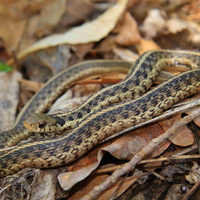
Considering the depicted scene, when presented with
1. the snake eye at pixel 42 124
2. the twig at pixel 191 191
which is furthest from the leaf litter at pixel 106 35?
the twig at pixel 191 191

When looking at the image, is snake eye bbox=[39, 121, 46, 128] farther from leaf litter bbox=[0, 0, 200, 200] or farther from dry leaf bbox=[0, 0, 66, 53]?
dry leaf bbox=[0, 0, 66, 53]

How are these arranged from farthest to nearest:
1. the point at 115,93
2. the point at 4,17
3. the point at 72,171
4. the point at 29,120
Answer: the point at 4,17 < the point at 115,93 < the point at 29,120 < the point at 72,171

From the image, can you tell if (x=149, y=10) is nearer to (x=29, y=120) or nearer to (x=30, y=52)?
(x=30, y=52)

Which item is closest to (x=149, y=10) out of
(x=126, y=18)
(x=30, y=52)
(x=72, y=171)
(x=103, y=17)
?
(x=126, y=18)

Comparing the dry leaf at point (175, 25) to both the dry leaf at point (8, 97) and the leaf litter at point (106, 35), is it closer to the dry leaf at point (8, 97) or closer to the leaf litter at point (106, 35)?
the leaf litter at point (106, 35)

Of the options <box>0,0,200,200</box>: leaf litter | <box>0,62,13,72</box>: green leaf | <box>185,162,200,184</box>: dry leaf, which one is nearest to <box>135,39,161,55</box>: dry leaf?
<box>0,0,200,200</box>: leaf litter


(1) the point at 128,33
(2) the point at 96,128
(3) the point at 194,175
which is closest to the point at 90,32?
(1) the point at 128,33

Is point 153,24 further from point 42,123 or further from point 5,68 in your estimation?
point 42,123
